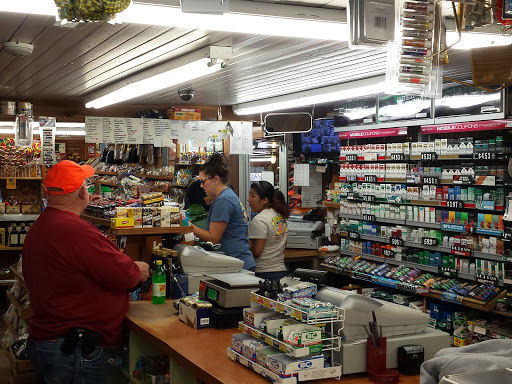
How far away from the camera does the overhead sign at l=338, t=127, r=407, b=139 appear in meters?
7.38

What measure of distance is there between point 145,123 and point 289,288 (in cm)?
561

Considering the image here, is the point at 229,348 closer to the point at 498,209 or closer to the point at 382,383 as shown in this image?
the point at 382,383

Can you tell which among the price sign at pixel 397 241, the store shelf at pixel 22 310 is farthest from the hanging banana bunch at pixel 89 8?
the price sign at pixel 397 241

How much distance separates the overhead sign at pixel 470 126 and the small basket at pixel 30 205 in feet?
19.1

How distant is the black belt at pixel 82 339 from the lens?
341 cm

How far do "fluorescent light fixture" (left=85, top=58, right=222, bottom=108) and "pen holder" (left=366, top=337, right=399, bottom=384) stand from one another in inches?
113

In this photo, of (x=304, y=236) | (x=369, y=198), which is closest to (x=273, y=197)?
(x=369, y=198)

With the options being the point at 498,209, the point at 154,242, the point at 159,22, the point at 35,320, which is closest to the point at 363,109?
the point at 498,209

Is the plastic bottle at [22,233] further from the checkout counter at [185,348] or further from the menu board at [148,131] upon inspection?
the checkout counter at [185,348]

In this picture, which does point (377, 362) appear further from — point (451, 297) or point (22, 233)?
point (22, 233)

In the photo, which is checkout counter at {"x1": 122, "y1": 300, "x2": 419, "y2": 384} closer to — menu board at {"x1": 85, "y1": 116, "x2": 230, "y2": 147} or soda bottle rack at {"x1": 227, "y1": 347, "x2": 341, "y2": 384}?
soda bottle rack at {"x1": 227, "y1": 347, "x2": 341, "y2": 384}

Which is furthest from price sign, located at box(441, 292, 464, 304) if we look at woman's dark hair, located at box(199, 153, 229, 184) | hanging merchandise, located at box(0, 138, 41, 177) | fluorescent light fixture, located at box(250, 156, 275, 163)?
fluorescent light fixture, located at box(250, 156, 275, 163)

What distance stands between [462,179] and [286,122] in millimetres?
3619

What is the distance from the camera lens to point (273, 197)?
596 cm
